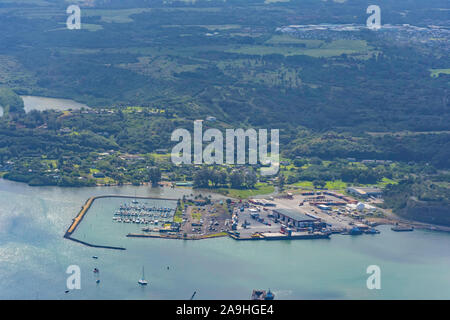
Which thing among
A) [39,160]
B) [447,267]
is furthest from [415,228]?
[39,160]

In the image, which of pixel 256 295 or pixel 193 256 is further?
pixel 193 256

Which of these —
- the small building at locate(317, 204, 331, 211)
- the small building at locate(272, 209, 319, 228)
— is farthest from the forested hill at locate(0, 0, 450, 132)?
the small building at locate(272, 209, 319, 228)

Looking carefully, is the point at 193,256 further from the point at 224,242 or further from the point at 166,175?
the point at 166,175

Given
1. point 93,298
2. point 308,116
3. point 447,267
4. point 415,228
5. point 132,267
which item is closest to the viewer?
point 93,298

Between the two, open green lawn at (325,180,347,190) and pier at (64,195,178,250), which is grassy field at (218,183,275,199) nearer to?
open green lawn at (325,180,347,190)

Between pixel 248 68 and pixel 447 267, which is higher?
pixel 248 68

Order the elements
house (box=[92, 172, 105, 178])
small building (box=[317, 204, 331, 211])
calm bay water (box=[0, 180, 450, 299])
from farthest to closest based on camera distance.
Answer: house (box=[92, 172, 105, 178])
small building (box=[317, 204, 331, 211])
calm bay water (box=[0, 180, 450, 299])

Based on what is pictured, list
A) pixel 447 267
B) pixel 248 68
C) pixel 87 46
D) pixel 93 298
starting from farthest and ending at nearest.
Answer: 1. pixel 87 46
2. pixel 248 68
3. pixel 447 267
4. pixel 93 298

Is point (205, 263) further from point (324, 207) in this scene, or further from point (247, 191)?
point (247, 191)
